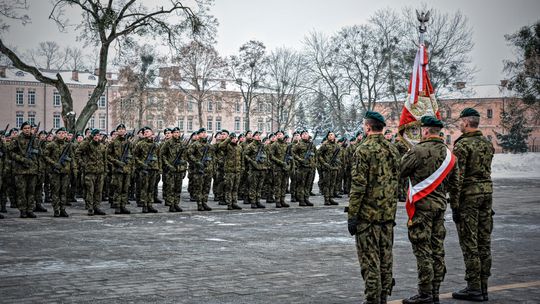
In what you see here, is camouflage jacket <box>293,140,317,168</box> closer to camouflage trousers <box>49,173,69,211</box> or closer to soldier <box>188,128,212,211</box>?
soldier <box>188,128,212,211</box>

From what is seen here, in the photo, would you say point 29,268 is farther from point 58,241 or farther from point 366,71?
point 366,71

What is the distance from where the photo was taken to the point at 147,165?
1720 centimetres

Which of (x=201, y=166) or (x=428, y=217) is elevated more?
(x=201, y=166)

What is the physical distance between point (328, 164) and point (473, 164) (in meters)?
12.8

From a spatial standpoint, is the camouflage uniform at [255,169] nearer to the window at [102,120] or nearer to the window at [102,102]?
the window at [102,120]

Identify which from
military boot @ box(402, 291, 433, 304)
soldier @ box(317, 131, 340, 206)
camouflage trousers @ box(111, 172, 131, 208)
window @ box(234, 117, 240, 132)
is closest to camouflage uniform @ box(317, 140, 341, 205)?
soldier @ box(317, 131, 340, 206)

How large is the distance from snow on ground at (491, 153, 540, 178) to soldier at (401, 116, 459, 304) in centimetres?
4192

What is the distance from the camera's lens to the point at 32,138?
1606 centimetres

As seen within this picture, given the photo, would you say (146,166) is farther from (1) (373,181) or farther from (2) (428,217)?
(1) (373,181)

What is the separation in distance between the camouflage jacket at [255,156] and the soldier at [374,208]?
13.0 m

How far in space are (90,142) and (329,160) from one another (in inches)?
309

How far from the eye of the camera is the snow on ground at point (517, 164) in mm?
48156

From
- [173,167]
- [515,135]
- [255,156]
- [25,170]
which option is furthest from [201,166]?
[515,135]

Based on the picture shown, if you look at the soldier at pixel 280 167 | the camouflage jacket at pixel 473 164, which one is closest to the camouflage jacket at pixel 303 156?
the soldier at pixel 280 167
